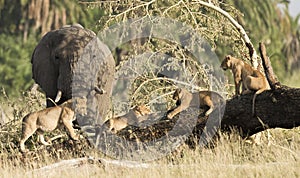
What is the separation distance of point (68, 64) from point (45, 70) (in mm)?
872

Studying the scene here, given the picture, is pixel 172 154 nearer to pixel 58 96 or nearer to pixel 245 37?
pixel 58 96

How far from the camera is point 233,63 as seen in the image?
36.8 feet

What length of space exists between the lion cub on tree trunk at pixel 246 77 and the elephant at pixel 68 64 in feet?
7.31

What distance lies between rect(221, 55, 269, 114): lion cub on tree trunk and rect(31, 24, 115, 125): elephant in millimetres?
2229

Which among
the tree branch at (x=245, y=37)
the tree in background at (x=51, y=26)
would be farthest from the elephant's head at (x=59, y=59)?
the tree in background at (x=51, y=26)

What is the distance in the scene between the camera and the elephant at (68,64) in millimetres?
12570

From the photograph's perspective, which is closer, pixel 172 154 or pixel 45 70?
pixel 172 154

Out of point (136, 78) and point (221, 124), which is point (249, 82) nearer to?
point (221, 124)

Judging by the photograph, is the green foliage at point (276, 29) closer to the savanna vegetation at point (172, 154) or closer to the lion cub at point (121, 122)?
the savanna vegetation at point (172, 154)

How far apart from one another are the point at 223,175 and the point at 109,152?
2192 millimetres

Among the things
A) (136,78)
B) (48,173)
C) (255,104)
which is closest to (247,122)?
(255,104)

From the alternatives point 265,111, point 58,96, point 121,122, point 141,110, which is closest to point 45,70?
point 58,96

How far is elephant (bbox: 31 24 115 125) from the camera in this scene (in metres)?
12.6

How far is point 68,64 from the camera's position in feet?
41.5
